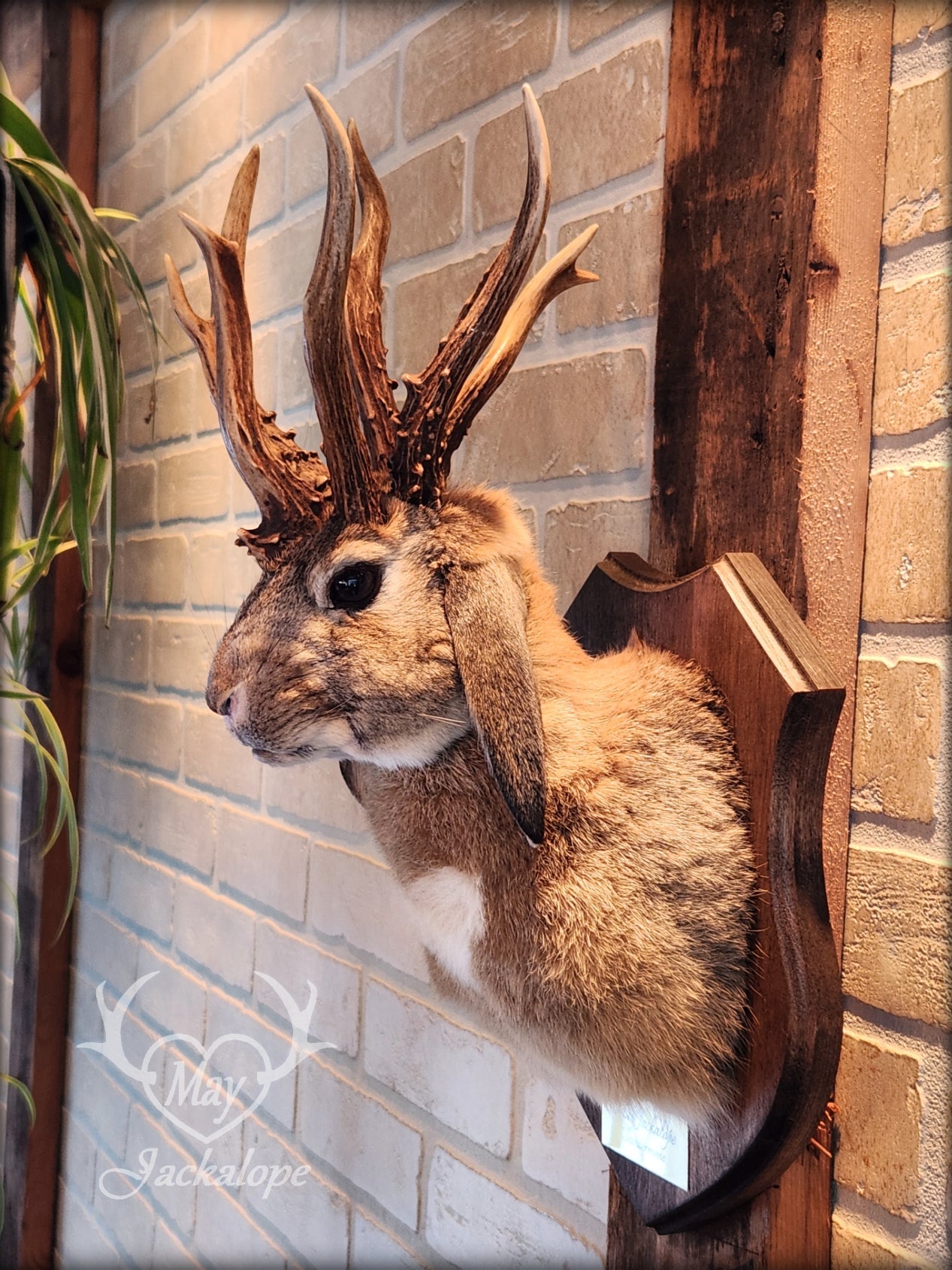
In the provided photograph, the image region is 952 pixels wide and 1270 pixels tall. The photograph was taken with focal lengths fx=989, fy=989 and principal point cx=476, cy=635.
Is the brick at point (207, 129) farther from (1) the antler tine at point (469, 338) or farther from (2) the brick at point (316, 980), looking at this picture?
(2) the brick at point (316, 980)

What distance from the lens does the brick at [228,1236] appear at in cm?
114

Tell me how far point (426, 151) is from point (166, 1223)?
1380 mm

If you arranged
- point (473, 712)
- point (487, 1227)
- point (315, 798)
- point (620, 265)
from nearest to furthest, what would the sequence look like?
point (473, 712), point (620, 265), point (487, 1227), point (315, 798)

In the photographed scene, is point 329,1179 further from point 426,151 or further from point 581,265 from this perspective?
point 426,151

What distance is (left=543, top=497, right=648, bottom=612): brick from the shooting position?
72cm

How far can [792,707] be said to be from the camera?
1.74ft

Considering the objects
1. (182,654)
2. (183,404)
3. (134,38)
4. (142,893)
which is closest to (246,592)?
(182,654)

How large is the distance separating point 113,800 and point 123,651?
24 cm

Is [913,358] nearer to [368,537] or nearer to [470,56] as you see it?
[368,537]

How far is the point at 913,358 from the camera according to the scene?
0.57 m

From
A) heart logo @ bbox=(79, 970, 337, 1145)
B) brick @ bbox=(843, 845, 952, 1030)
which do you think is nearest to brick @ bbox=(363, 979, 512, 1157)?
heart logo @ bbox=(79, 970, 337, 1145)

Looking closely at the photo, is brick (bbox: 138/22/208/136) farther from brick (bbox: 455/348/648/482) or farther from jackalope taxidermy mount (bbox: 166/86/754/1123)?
jackalope taxidermy mount (bbox: 166/86/754/1123)

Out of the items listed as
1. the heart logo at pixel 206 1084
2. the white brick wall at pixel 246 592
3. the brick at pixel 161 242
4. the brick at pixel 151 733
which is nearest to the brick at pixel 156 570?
the white brick wall at pixel 246 592

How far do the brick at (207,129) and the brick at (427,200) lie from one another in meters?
0.41
